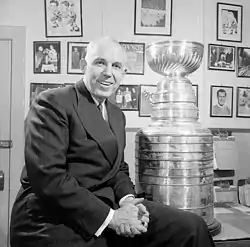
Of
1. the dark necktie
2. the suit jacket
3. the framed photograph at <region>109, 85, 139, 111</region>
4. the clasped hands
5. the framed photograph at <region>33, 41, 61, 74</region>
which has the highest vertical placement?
the framed photograph at <region>33, 41, 61, 74</region>

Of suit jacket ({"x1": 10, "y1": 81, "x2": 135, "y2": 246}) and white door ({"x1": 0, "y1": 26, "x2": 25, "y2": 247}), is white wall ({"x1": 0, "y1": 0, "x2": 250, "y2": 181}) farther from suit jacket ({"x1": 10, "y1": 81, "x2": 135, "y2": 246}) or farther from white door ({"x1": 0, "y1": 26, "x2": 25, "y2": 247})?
suit jacket ({"x1": 10, "y1": 81, "x2": 135, "y2": 246})

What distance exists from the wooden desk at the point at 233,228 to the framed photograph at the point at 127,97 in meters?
0.76

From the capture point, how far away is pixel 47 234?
0.97m

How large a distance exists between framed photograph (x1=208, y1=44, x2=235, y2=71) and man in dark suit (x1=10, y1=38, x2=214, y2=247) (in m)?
1.09

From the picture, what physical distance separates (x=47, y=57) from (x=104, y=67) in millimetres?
968

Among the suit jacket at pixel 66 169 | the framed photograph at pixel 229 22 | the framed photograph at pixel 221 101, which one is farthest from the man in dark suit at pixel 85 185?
the framed photograph at pixel 229 22

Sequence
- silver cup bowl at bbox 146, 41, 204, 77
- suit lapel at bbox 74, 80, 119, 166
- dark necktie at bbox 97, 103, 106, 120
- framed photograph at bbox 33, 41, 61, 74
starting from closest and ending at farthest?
suit lapel at bbox 74, 80, 119, 166, dark necktie at bbox 97, 103, 106, 120, silver cup bowl at bbox 146, 41, 204, 77, framed photograph at bbox 33, 41, 61, 74

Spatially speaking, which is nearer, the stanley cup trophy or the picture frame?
the stanley cup trophy

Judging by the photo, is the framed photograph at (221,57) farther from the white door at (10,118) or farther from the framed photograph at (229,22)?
the white door at (10,118)

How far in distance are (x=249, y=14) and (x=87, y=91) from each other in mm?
1481

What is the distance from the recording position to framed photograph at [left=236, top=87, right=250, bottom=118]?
2.14 meters

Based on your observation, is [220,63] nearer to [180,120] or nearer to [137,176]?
[180,120]

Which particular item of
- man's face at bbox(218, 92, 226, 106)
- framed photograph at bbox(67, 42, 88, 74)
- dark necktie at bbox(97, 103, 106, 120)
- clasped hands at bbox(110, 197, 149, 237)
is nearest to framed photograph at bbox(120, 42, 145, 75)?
framed photograph at bbox(67, 42, 88, 74)

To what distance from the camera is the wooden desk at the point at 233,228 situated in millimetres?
1259
